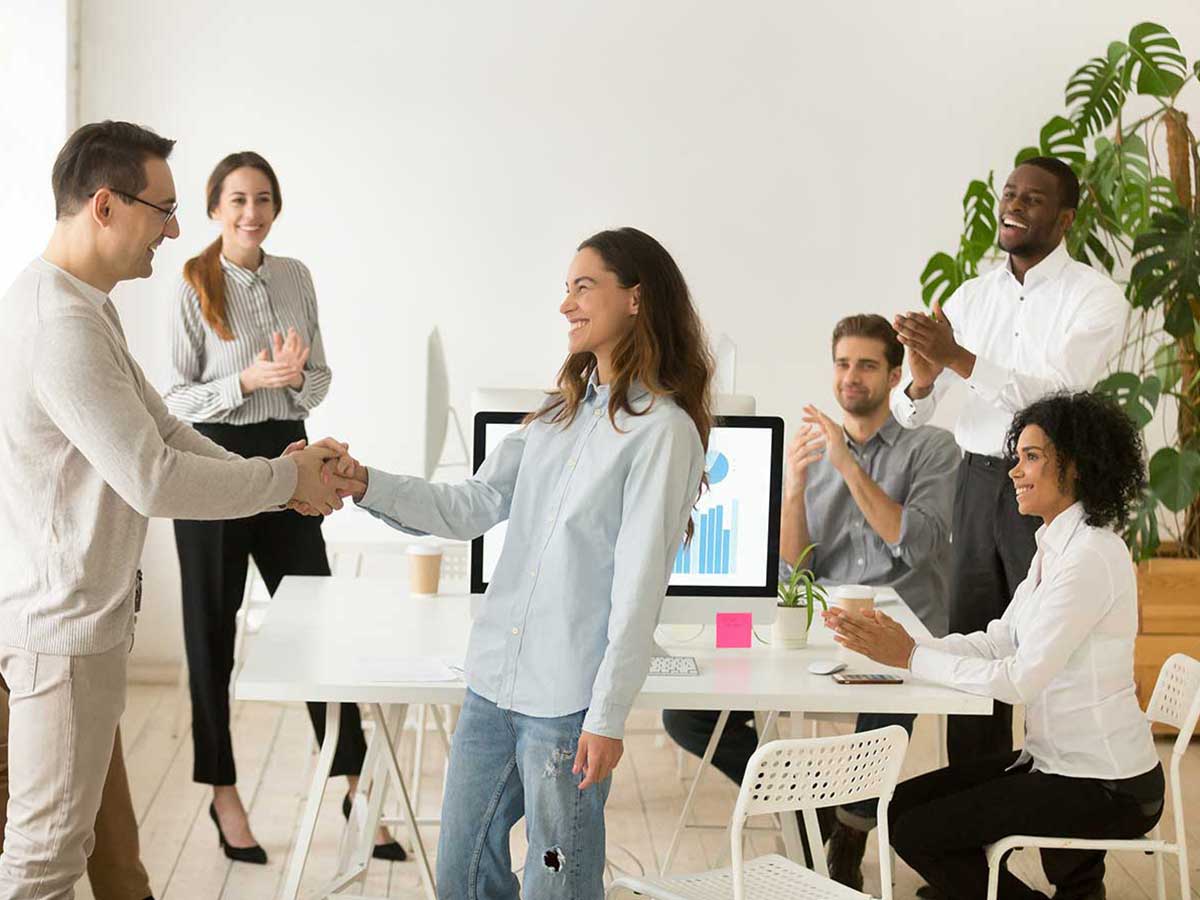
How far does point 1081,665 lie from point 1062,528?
272mm

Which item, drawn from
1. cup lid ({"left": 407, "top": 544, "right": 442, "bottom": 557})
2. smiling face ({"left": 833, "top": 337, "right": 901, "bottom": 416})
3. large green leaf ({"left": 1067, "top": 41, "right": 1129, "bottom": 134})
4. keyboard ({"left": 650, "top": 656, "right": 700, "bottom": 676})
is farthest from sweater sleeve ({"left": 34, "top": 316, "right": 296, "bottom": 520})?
large green leaf ({"left": 1067, "top": 41, "right": 1129, "bottom": 134})

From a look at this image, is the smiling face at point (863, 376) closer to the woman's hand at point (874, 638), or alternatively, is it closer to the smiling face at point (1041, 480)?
the smiling face at point (1041, 480)

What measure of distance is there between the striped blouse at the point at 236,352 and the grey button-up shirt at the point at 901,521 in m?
1.32

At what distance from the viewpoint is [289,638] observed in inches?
116

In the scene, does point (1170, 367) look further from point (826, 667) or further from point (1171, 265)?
point (826, 667)

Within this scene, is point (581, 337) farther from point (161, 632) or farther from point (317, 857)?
point (161, 632)

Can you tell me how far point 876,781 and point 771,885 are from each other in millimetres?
280

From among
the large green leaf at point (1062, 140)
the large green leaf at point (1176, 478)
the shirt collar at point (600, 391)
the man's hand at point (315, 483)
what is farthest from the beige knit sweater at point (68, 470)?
the large green leaf at point (1062, 140)

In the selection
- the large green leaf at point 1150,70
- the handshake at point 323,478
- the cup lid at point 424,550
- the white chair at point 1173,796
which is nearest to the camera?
the handshake at point 323,478

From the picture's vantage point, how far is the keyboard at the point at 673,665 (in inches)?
110

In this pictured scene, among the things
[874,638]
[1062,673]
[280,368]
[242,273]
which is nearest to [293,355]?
[280,368]

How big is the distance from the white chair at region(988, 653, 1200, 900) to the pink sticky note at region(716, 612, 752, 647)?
0.63 m

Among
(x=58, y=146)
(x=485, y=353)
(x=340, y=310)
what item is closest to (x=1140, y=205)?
(x=485, y=353)

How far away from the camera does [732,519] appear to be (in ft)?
10.0
